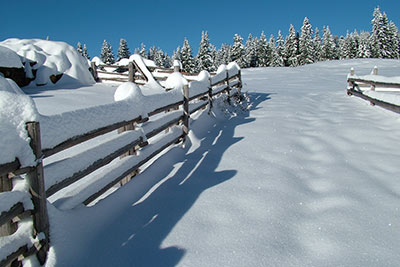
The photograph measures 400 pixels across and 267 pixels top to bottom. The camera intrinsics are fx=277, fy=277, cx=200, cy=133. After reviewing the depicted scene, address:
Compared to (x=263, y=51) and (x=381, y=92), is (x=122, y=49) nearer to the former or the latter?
(x=263, y=51)

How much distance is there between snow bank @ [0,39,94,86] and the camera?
13.7m

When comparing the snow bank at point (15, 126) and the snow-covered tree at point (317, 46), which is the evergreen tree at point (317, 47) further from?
the snow bank at point (15, 126)

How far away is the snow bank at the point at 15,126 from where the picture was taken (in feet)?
6.07

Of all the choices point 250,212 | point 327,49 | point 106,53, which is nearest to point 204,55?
point 106,53

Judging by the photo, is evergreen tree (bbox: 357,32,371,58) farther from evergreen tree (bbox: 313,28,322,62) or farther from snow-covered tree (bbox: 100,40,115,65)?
snow-covered tree (bbox: 100,40,115,65)

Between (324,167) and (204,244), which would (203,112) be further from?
(204,244)

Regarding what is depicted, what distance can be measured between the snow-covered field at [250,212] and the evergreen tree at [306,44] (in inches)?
2328

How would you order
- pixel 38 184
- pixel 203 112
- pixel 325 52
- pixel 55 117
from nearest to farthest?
1. pixel 38 184
2. pixel 55 117
3. pixel 203 112
4. pixel 325 52

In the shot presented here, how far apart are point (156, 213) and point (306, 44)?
6352 cm

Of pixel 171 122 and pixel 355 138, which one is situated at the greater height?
pixel 171 122

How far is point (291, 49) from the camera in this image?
60.2m

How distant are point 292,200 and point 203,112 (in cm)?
493

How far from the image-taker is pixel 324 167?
4.66m

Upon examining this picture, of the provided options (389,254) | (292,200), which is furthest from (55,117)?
(389,254)
